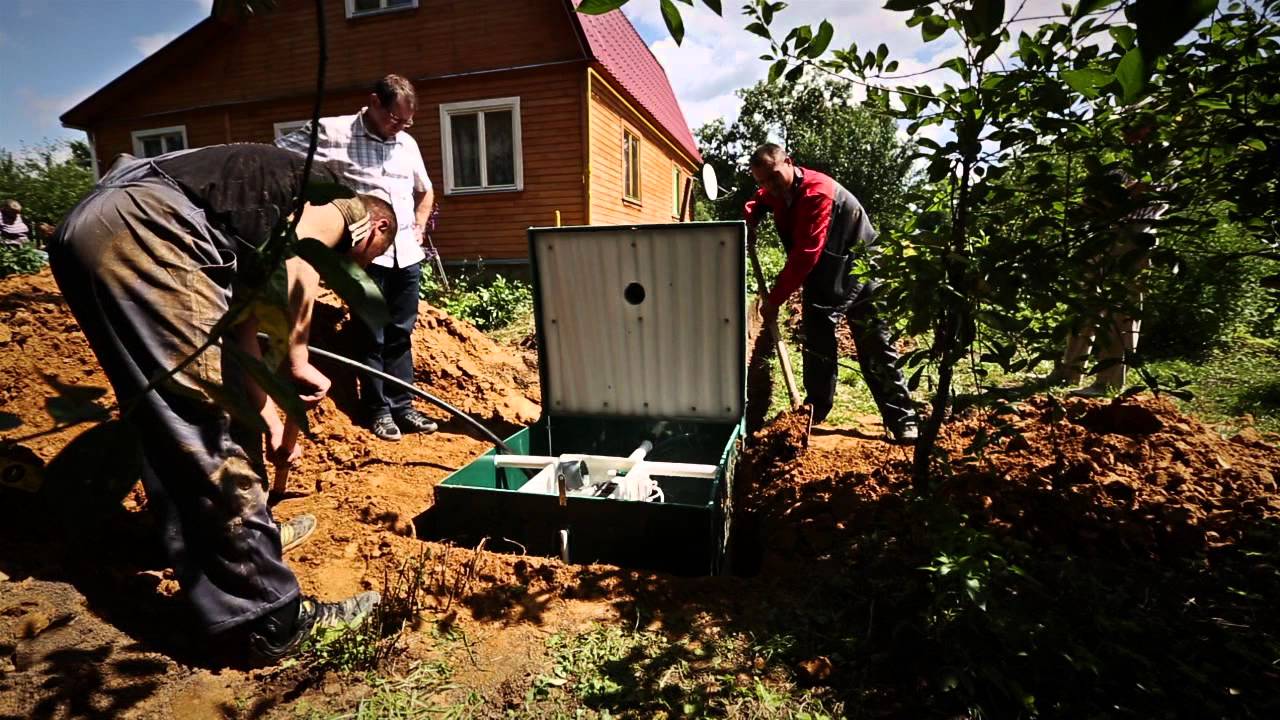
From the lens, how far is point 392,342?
4.18 m

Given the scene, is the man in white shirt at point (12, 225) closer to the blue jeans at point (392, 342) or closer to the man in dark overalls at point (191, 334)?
the blue jeans at point (392, 342)

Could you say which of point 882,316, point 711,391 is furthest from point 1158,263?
point 711,391

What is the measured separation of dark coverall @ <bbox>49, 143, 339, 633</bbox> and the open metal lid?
201cm

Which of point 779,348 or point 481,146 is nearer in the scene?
point 779,348

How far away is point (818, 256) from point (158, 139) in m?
14.9

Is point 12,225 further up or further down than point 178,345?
further up

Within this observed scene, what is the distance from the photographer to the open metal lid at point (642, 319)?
12.0 feet

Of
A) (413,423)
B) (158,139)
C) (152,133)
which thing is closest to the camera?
(413,423)

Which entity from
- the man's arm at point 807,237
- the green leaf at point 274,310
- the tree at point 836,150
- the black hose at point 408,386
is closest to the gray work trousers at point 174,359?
the black hose at point 408,386

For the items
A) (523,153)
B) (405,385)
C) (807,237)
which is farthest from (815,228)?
(523,153)

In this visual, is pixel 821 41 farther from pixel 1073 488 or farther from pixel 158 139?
pixel 158 139

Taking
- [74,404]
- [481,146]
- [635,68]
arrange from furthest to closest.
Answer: [635,68], [481,146], [74,404]

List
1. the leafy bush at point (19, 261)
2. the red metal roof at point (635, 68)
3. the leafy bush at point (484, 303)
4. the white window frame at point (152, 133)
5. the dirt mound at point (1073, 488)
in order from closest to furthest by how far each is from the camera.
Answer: the dirt mound at point (1073, 488) < the leafy bush at point (484, 303) < the leafy bush at point (19, 261) < the red metal roof at point (635, 68) < the white window frame at point (152, 133)

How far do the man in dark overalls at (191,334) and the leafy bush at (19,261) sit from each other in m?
10.1
